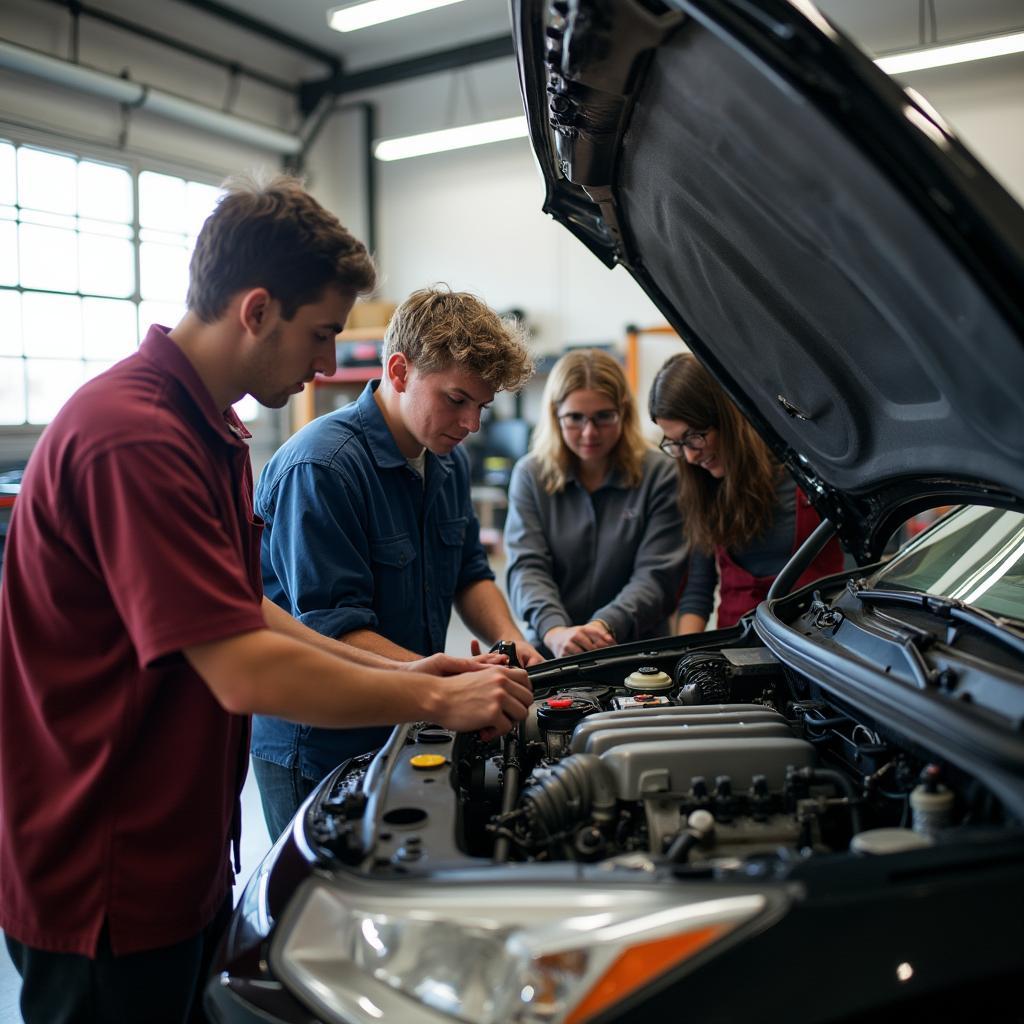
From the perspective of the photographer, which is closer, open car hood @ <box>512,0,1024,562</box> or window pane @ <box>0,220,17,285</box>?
open car hood @ <box>512,0,1024,562</box>

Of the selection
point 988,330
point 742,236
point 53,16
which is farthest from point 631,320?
point 988,330

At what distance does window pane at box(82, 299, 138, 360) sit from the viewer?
245 inches

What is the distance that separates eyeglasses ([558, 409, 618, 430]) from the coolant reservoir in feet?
3.03

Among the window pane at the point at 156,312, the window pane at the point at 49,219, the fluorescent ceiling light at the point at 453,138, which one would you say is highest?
the fluorescent ceiling light at the point at 453,138

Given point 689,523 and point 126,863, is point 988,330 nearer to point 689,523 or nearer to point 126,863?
point 126,863

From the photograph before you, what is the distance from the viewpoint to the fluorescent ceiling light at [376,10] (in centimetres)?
508

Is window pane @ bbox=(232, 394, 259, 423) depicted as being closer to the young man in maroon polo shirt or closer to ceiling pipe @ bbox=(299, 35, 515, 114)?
ceiling pipe @ bbox=(299, 35, 515, 114)

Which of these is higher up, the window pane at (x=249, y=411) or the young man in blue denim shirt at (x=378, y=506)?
the window pane at (x=249, y=411)

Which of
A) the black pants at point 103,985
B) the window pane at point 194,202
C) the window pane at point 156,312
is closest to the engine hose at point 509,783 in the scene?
the black pants at point 103,985

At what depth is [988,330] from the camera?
3.62 feet

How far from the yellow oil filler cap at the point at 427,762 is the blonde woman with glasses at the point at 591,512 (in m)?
1.10

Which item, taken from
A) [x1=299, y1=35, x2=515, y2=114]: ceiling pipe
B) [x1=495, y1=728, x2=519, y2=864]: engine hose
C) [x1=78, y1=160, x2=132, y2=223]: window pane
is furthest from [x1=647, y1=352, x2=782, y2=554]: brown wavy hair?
[x1=78, y1=160, x2=132, y2=223]: window pane

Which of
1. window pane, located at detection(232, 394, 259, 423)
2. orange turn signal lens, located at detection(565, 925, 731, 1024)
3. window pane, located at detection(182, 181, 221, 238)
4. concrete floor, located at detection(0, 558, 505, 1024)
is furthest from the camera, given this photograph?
window pane, located at detection(232, 394, 259, 423)

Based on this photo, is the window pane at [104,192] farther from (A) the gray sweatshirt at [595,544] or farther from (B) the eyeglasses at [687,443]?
(B) the eyeglasses at [687,443]
